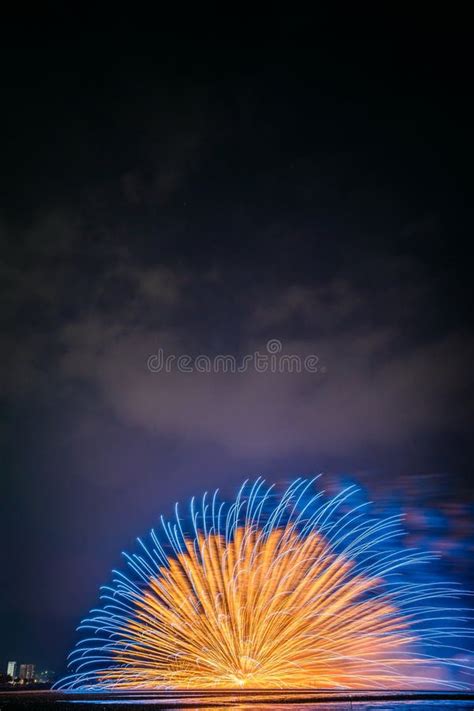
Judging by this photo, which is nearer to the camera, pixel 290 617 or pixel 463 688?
pixel 290 617

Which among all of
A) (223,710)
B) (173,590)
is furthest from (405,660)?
(173,590)

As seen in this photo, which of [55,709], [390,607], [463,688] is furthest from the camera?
[463,688]

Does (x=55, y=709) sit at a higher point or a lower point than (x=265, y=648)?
lower

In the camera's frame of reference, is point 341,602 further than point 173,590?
No

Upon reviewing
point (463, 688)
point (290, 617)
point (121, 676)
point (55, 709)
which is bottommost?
point (463, 688)

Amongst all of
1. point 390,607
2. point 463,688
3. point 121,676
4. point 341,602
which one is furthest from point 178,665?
point 463,688

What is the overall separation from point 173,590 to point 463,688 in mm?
60107

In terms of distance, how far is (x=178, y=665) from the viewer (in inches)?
1240

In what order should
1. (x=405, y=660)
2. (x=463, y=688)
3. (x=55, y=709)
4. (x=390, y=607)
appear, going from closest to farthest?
(x=405, y=660) → (x=390, y=607) → (x=55, y=709) → (x=463, y=688)

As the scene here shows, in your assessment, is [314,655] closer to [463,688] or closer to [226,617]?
[226,617]

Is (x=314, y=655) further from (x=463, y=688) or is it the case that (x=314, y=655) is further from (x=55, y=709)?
(x=463, y=688)

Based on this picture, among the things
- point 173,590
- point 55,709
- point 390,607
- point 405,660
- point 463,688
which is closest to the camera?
point 405,660

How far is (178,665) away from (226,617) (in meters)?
5.49

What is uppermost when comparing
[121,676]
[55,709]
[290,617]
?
[290,617]
